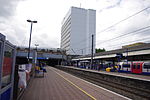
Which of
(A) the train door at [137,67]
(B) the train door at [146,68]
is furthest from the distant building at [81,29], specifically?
(B) the train door at [146,68]

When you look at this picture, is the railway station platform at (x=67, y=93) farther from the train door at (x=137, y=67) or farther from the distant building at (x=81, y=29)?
the distant building at (x=81, y=29)

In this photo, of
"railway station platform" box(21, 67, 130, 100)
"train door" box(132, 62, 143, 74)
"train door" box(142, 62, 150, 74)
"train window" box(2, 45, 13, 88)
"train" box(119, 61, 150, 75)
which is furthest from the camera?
"train door" box(132, 62, 143, 74)

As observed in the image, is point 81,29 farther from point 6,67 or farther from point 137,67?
point 6,67

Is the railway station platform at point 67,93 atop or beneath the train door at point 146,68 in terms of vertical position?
beneath

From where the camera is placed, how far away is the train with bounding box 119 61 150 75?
91.1 ft

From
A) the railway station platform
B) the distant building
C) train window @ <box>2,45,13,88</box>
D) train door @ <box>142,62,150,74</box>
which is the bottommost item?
the railway station platform

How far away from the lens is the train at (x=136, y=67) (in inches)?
1093

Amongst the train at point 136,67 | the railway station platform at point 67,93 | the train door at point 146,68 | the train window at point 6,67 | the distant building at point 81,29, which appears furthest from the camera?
the distant building at point 81,29

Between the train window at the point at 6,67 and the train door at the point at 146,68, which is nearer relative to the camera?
the train window at the point at 6,67

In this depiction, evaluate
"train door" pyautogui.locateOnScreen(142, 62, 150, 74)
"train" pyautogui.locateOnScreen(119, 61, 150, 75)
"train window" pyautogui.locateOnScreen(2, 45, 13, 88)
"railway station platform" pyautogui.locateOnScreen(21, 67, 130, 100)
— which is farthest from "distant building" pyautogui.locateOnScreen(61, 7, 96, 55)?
"train window" pyautogui.locateOnScreen(2, 45, 13, 88)

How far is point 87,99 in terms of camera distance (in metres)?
8.00

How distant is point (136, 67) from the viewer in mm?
30281

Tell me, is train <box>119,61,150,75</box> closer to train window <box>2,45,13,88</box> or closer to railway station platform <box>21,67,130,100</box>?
railway station platform <box>21,67,130,100</box>

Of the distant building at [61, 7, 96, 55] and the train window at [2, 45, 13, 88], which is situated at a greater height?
the distant building at [61, 7, 96, 55]
